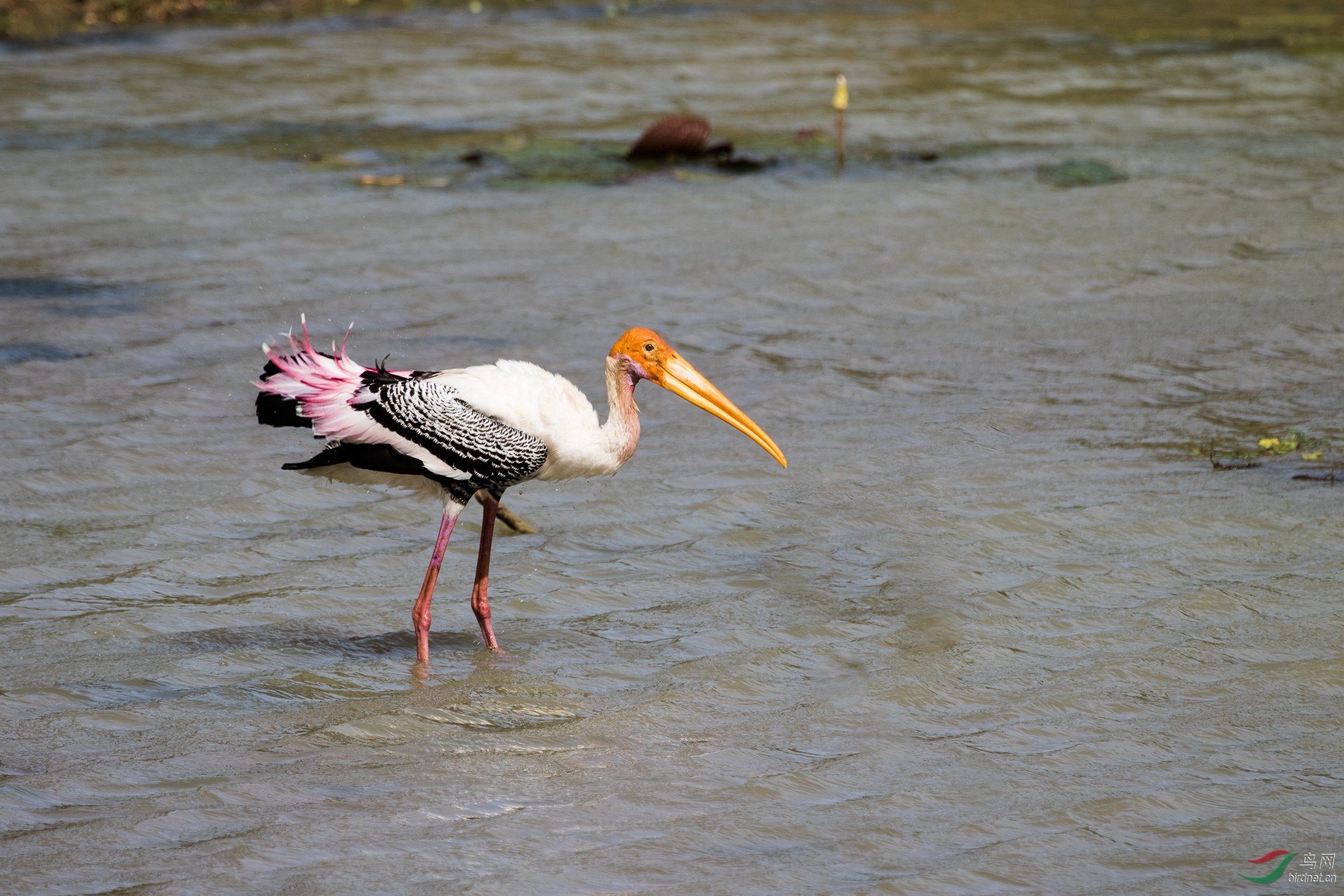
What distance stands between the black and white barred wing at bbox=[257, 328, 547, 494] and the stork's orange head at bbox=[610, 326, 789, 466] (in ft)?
1.57

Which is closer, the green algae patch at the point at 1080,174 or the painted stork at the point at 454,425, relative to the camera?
the painted stork at the point at 454,425

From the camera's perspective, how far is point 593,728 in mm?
4602

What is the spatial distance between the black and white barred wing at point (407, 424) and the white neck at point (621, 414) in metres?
0.28

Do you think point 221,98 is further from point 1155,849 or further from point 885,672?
point 1155,849

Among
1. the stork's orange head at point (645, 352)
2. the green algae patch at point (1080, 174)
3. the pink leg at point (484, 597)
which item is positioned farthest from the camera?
the green algae patch at point (1080, 174)

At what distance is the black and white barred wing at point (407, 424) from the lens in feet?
16.4

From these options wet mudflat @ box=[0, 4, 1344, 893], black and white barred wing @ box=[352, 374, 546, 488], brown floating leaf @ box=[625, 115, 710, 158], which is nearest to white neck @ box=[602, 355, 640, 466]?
black and white barred wing @ box=[352, 374, 546, 488]

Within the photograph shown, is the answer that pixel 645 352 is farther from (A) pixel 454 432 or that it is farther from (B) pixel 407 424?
(B) pixel 407 424

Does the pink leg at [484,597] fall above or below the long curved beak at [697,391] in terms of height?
below

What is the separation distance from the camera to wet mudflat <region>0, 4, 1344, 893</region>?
4016mm

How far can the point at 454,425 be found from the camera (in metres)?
5.00

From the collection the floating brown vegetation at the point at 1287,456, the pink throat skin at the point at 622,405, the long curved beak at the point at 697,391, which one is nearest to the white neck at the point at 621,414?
the pink throat skin at the point at 622,405

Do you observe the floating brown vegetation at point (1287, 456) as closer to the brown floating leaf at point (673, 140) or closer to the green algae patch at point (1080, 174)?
the green algae patch at point (1080, 174)

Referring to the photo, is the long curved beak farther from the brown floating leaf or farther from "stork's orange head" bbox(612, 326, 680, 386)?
the brown floating leaf
